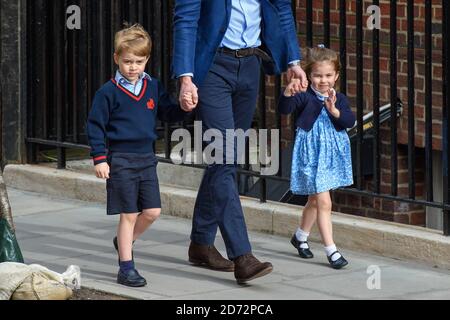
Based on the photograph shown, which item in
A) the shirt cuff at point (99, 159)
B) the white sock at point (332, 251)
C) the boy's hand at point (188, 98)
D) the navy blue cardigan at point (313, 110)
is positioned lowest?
the white sock at point (332, 251)

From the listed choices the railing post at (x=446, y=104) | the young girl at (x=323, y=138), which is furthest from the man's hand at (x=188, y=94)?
the railing post at (x=446, y=104)

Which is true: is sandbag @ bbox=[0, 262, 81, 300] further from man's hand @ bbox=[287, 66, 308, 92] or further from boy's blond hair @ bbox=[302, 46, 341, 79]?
boy's blond hair @ bbox=[302, 46, 341, 79]

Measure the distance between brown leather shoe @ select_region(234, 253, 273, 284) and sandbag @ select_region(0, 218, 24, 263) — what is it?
1.16m

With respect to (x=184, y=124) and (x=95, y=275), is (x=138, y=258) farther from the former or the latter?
(x=184, y=124)

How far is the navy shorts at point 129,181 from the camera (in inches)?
295

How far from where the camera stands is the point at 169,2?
387 inches

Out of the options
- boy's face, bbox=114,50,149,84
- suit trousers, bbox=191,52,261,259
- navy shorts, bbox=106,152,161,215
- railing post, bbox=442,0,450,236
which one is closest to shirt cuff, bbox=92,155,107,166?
navy shorts, bbox=106,152,161,215

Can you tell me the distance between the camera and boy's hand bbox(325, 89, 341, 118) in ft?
26.1

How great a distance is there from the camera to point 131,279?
7453mm

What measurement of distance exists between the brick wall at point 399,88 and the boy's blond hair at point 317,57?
1.98 metres

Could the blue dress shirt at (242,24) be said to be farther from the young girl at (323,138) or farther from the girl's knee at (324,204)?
the girl's knee at (324,204)

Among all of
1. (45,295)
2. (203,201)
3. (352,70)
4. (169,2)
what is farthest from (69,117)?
(45,295)

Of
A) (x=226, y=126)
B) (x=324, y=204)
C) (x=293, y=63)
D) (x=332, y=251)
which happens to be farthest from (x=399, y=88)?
(x=226, y=126)

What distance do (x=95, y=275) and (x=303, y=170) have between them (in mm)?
1348
